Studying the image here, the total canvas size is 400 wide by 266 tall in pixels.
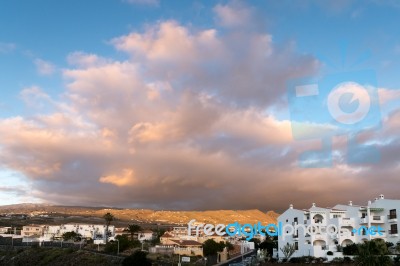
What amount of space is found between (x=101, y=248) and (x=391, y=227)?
82.9 metres

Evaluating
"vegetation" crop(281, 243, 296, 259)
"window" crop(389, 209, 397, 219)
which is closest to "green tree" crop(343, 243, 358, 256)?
"vegetation" crop(281, 243, 296, 259)

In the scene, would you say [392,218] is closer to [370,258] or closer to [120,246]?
[370,258]

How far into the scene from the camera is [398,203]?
85.0 meters

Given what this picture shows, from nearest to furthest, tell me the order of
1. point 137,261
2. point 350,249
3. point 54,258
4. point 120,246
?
point 350,249, point 137,261, point 54,258, point 120,246

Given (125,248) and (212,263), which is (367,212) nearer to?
(212,263)

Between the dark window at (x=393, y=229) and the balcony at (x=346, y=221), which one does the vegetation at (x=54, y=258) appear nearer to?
the balcony at (x=346, y=221)

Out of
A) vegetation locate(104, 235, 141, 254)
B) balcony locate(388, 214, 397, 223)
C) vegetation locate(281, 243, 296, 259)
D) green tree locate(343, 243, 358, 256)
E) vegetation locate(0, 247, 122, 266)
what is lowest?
vegetation locate(0, 247, 122, 266)

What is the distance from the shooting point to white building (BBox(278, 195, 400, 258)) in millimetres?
84875

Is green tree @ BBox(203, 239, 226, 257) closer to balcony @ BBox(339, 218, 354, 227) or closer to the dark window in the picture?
balcony @ BBox(339, 218, 354, 227)

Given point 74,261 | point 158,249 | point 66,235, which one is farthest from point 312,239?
point 66,235

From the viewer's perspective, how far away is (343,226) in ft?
287

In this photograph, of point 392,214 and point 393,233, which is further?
point 392,214

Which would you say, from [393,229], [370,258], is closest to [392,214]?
[393,229]

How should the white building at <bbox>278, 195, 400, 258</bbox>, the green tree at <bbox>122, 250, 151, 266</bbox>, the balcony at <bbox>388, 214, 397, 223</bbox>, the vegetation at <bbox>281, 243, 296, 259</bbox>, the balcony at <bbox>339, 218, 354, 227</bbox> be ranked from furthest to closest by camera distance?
1. the vegetation at <bbox>281, 243, 296, 259</bbox>
2. the balcony at <bbox>339, 218, 354, 227</bbox>
3. the white building at <bbox>278, 195, 400, 258</bbox>
4. the balcony at <bbox>388, 214, 397, 223</bbox>
5. the green tree at <bbox>122, 250, 151, 266</bbox>
